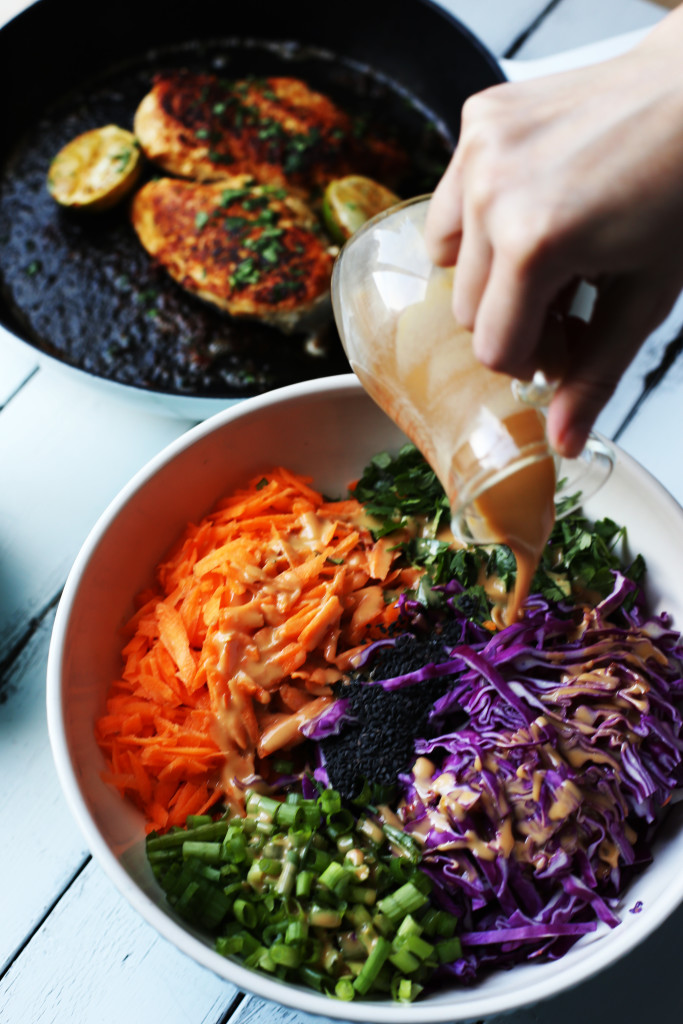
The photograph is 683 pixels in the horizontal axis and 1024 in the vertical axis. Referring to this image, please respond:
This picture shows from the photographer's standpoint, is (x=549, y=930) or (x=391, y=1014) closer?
(x=391, y=1014)

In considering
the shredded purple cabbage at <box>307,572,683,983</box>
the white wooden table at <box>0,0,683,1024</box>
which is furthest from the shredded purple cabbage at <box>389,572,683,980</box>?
the white wooden table at <box>0,0,683,1024</box>

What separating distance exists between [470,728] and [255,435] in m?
0.75

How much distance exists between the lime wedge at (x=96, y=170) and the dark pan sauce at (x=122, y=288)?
0.20 ft

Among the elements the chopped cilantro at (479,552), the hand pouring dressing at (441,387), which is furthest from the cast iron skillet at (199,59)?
the hand pouring dressing at (441,387)

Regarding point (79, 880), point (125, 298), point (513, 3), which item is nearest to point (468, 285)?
point (79, 880)

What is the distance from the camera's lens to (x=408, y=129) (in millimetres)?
2680

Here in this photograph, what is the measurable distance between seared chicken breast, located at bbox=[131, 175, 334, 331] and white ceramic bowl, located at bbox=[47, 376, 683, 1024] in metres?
0.51

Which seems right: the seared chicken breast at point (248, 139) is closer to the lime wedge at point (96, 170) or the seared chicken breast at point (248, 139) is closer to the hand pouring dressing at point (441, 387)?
the lime wedge at point (96, 170)

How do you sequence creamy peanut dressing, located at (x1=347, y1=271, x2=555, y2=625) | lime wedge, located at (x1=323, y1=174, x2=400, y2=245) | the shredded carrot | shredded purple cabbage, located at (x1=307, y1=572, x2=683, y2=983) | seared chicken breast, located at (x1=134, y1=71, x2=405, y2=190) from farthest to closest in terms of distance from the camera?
seared chicken breast, located at (x1=134, y1=71, x2=405, y2=190) → lime wedge, located at (x1=323, y1=174, x2=400, y2=245) → the shredded carrot → shredded purple cabbage, located at (x1=307, y1=572, x2=683, y2=983) → creamy peanut dressing, located at (x1=347, y1=271, x2=555, y2=625)

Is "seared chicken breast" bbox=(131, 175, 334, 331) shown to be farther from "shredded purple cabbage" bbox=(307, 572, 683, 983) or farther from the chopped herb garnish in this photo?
"shredded purple cabbage" bbox=(307, 572, 683, 983)

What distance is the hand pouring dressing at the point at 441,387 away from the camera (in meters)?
1.13

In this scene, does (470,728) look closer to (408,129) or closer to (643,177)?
(643,177)

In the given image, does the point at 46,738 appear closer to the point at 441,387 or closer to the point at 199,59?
the point at 441,387

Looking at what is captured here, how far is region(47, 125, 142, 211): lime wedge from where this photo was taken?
7.89 feet
